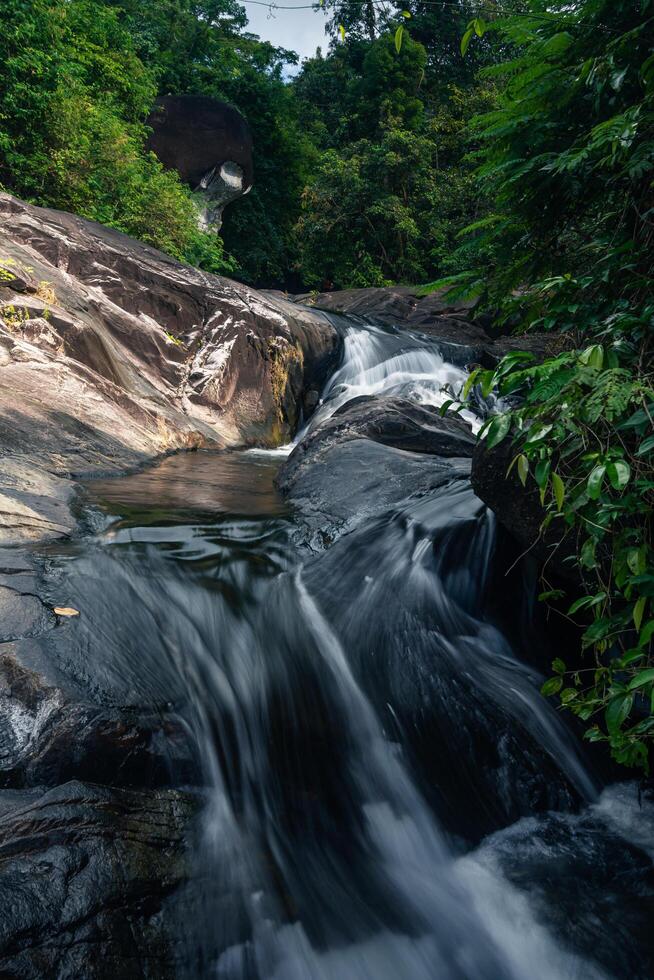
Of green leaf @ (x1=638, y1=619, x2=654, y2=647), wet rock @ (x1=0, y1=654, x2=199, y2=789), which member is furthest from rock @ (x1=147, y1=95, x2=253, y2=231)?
green leaf @ (x1=638, y1=619, x2=654, y2=647)

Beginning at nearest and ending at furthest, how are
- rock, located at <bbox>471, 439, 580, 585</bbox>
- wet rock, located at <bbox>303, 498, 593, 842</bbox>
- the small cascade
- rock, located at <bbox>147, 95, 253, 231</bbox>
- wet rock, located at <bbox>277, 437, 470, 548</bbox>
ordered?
wet rock, located at <bbox>303, 498, 593, 842</bbox> < rock, located at <bbox>471, 439, 580, 585</bbox> < wet rock, located at <bbox>277, 437, 470, 548</bbox> < the small cascade < rock, located at <bbox>147, 95, 253, 231</bbox>

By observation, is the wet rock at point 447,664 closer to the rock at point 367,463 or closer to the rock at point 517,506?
the rock at point 367,463

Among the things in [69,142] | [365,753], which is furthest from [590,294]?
[69,142]

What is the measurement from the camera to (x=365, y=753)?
2.95m

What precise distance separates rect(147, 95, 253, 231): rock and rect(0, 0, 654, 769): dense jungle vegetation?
230 centimetres

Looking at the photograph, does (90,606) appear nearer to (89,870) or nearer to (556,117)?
(89,870)

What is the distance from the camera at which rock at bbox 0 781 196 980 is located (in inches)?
67.4

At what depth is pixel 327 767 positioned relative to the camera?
283 cm

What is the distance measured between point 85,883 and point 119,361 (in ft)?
22.6

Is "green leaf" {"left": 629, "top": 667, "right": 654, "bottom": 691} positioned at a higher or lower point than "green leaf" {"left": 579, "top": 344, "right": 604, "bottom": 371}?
lower

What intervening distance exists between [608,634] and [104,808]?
183 centimetres

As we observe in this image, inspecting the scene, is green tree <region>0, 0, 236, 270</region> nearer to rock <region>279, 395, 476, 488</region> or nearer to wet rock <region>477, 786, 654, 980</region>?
rock <region>279, 395, 476, 488</region>

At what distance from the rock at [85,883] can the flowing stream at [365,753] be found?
0.41 feet

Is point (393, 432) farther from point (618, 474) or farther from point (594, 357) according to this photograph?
point (618, 474)
